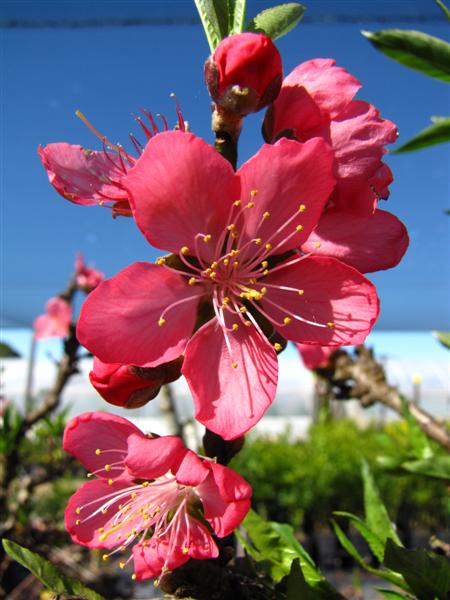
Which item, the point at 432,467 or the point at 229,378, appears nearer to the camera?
the point at 229,378

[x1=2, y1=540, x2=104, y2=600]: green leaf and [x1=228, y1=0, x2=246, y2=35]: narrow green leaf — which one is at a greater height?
[x1=228, y1=0, x2=246, y2=35]: narrow green leaf

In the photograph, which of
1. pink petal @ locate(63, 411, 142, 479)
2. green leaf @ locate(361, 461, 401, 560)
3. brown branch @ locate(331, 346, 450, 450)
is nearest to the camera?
pink petal @ locate(63, 411, 142, 479)

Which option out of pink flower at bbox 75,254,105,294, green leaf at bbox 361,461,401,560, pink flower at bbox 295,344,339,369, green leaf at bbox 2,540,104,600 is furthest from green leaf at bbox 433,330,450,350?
pink flower at bbox 75,254,105,294

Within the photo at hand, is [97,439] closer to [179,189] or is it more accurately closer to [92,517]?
[92,517]

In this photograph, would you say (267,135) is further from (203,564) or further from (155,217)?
(203,564)

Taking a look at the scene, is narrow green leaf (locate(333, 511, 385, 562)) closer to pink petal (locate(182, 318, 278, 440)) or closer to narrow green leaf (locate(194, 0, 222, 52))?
pink petal (locate(182, 318, 278, 440))

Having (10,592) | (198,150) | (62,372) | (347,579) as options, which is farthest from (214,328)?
(347,579)

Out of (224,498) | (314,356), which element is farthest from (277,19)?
(314,356)

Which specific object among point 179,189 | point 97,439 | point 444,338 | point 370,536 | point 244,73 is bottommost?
point 370,536
